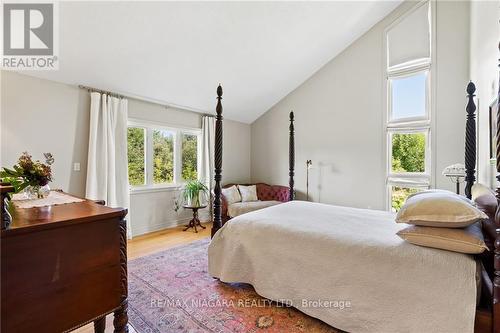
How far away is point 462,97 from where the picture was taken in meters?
3.53

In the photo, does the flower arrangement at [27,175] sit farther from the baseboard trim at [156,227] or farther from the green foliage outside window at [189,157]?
the green foliage outside window at [189,157]

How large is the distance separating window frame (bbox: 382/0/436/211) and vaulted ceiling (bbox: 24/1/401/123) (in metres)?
0.66

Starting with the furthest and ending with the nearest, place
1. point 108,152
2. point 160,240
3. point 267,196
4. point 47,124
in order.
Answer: point 267,196 → point 160,240 → point 108,152 → point 47,124

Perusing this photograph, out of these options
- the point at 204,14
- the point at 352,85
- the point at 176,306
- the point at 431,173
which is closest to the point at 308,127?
the point at 352,85

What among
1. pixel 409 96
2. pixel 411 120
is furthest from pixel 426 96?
pixel 411 120

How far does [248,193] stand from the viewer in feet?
16.7

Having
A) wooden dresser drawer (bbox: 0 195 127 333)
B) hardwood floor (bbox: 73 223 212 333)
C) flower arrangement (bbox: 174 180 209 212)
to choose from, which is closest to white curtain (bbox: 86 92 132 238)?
hardwood floor (bbox: 73 223 212 333)

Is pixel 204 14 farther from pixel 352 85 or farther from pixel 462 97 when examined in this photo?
pixel 462 97

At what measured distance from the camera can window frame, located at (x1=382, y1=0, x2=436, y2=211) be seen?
150 inches

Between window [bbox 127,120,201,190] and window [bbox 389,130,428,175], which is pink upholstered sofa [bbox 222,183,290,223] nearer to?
window [bbox 127,120,201,190]

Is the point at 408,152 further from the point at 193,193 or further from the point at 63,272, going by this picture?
the point at 63,272

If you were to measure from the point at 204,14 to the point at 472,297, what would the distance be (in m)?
3.54

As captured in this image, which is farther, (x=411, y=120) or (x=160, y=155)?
(x=160, y=155)

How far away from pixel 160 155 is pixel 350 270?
3732mm
